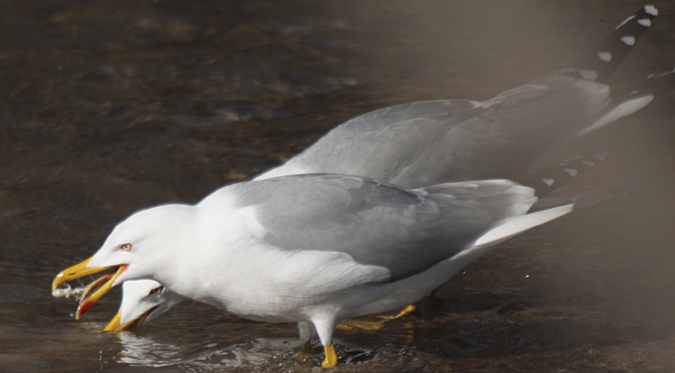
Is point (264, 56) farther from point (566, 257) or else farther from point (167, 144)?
point (566, 257)

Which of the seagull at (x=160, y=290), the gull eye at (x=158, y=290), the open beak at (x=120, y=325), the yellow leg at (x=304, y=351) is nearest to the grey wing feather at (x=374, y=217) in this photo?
the seagull at (x=160, y=290)

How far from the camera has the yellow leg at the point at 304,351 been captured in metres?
4.13

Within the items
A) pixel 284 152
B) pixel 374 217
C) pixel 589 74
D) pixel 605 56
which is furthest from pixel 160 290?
pixel 605 56

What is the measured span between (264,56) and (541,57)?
9.17ft

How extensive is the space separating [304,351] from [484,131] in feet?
6.00

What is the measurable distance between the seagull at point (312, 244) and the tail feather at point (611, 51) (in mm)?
1563

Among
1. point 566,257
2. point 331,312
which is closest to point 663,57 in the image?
point 566,257

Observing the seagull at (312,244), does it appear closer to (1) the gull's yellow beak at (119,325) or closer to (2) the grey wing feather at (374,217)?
(2) the grey wing feather at (374,217)

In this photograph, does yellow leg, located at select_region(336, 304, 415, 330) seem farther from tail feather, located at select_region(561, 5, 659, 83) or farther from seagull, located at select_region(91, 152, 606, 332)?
tail feather, located at select_region(561, 5, 659, 83)

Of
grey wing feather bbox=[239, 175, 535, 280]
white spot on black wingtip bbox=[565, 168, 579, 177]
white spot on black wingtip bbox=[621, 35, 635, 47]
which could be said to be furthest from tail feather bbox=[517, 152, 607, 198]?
white spot on black wingtip bbox=[621, 35, 635, 47]

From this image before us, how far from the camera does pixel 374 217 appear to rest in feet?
12.6

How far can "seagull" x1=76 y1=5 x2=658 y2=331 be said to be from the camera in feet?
15.8

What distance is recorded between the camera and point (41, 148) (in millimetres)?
7000

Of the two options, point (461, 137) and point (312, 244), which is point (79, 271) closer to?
point (312, 244)
